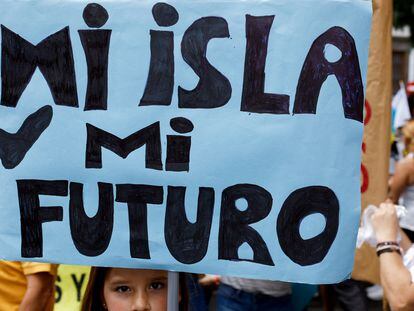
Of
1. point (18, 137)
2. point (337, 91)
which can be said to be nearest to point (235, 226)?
point (337, 91)

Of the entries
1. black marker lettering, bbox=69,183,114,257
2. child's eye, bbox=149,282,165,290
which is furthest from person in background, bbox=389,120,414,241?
black marker lettering, bbox=69,183,114,257

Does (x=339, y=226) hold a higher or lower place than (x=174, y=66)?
lower

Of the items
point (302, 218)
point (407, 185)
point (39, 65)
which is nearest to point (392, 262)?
point (302, 218)

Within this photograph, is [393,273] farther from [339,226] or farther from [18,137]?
[18,137]

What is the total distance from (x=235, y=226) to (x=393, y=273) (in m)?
0.85

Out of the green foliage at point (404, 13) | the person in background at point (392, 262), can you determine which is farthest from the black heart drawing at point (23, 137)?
the green foliage at point (404, 13)

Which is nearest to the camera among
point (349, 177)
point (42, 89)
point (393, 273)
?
point (349, 177)

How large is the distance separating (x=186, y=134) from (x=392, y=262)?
105cm

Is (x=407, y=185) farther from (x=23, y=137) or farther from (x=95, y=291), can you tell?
(x=23, y=137)

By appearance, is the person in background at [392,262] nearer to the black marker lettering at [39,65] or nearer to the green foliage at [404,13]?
the black marker lettering at [39,65]

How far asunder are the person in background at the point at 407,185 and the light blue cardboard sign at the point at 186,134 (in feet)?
10.0

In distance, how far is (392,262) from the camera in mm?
3158

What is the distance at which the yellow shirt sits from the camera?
3605mm

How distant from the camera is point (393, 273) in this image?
3127mm
